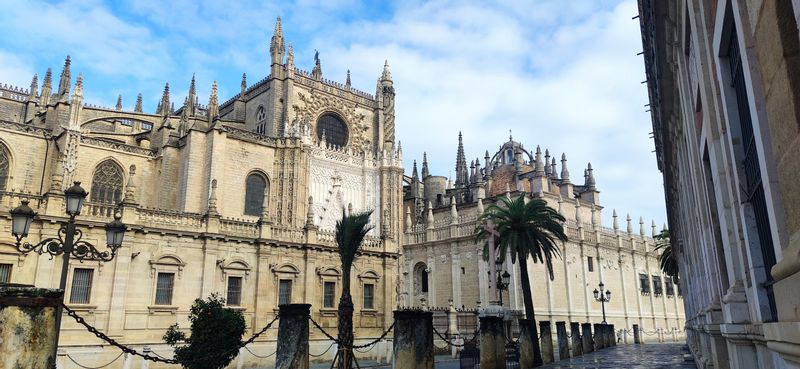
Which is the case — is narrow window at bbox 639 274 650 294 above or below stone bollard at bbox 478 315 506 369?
above

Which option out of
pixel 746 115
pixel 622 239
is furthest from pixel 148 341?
pixel 622 239

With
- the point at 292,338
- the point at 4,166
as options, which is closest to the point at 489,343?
the point at 292,338

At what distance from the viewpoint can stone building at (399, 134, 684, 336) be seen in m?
37.8

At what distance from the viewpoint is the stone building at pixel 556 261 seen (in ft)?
124

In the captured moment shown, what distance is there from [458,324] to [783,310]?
33.3 m

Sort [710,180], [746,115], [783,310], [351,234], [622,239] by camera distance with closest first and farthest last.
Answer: [783,310] < [746,115] < [710,180] < [351,234] < [622,239]

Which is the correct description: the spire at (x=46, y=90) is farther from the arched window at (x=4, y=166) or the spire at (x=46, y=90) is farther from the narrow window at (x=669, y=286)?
the narrow window at (x=669, y=286)

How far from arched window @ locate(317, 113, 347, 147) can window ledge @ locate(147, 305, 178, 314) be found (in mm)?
20858

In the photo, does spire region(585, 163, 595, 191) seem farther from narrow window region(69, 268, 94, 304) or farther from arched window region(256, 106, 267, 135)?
narrow window region(69, 268, 94, 304)

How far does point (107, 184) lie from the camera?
3102 cm

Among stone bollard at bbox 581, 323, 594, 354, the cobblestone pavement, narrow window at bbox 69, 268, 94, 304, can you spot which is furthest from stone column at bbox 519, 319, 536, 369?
narrow window at bbox 69, 268, 94, 304

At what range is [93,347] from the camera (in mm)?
20016

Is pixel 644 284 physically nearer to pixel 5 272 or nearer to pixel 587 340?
pixel 587 340

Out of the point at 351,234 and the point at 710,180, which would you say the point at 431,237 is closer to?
the point at 351,234
